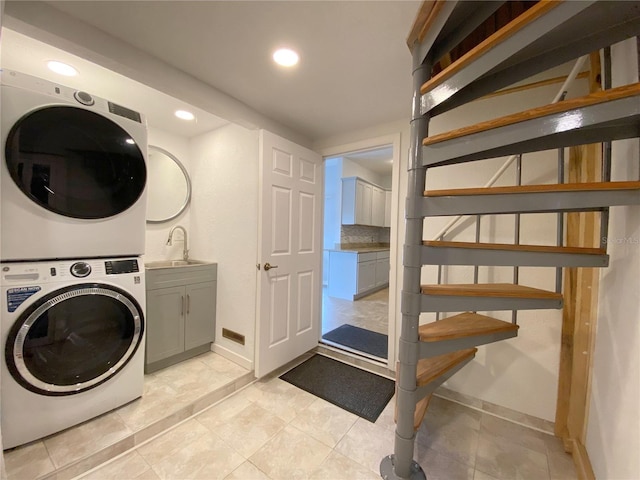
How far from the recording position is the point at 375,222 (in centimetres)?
529

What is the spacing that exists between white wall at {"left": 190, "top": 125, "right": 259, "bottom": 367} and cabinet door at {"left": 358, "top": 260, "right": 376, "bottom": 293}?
2.67m

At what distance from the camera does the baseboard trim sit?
209cm

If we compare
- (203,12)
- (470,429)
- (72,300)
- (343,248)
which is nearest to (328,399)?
(470,429)

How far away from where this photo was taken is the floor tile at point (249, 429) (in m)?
1.41

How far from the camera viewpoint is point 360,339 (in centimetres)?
278

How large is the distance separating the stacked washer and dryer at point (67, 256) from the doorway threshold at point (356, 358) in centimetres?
159

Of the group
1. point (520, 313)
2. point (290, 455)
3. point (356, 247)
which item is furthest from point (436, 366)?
point (356, 247)

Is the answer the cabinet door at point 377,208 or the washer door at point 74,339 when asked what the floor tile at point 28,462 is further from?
the cabinet door at point 377,208

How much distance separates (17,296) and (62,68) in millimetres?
1435

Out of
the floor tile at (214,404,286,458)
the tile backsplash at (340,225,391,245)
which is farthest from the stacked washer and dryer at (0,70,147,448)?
the tile backsplash at (340,225,391,245)

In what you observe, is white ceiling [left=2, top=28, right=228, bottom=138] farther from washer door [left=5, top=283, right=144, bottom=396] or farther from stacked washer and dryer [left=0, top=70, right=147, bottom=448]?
washer door [left=5, top=283, right=144, bottom=396]

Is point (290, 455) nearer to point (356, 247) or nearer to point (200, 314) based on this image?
point (200, 314)

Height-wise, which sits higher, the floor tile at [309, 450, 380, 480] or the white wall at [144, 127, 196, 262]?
the white wall at [144, 127, 196, 262]

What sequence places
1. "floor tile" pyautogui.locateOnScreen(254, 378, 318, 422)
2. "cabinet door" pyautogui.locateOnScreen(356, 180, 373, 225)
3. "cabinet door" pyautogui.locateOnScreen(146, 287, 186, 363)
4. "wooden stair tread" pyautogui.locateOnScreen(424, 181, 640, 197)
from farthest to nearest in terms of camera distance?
1. "cabinet door" pyautogui.locateOnScreen(356, 180, 373, 225)
2. "cabinet door" pyautogui.locateOnScreen(146, 287, 186, 363)
3. "floor tile" pyautogui.locateOnScreen(254, 378, 318, 422)
4. "wooden stair tread" pyautogui.locateOnScreen(424, 181, 640, 197)
